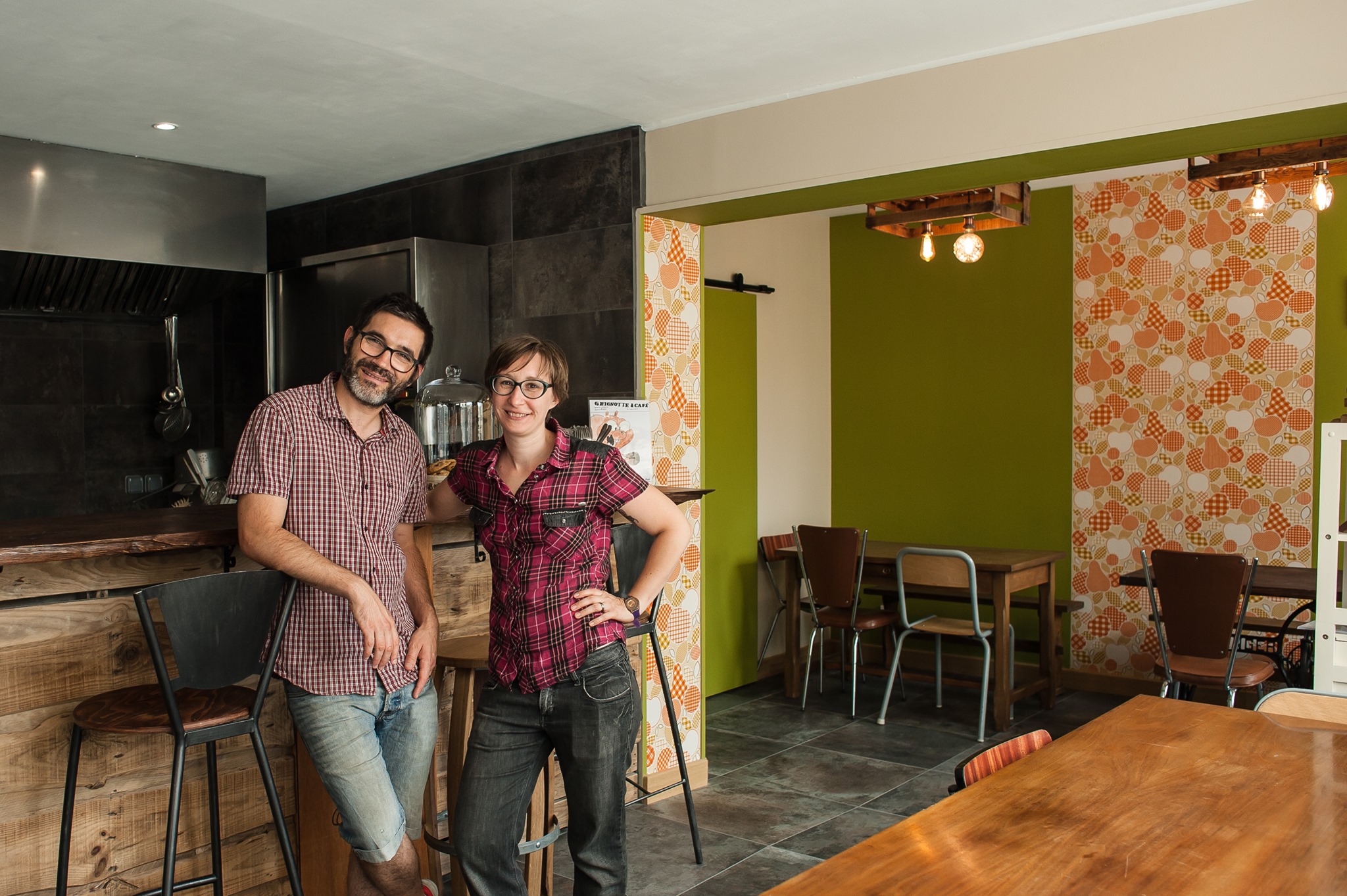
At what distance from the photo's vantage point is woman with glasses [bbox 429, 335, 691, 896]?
215cm

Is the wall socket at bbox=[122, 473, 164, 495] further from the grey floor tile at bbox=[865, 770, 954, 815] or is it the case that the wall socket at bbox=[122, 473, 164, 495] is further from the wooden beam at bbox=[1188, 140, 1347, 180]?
the wooden beam at bbox=[1188, 140, 1347, 180]

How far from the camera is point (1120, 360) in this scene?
5.88 metres

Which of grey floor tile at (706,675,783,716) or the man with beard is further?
grey floor tile at (706,675,783,716)

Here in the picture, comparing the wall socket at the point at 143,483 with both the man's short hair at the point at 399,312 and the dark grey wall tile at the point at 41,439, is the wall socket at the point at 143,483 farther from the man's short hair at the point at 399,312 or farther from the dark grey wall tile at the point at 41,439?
the man's short hair at the point at 399,312

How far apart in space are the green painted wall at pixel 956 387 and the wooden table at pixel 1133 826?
4.11 metres

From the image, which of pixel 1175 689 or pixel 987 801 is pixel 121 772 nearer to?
pixel 987 801

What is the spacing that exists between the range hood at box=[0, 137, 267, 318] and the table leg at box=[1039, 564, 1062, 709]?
13.9ft

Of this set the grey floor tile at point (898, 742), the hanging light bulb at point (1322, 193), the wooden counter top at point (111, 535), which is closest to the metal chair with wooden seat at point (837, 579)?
the grey floor tile at point (898, 742)

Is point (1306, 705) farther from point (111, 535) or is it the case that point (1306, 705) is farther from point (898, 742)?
point (898, 742)

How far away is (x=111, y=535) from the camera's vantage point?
2438mm

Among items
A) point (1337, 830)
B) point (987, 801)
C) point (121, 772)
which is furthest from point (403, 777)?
point (1337, 830)

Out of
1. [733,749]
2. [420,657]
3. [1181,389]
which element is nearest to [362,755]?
[420,657]

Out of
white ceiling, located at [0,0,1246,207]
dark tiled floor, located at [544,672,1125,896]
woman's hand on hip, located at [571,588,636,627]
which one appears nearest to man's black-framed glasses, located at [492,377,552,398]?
woman's hand on hip, located at [571,588,636,627]

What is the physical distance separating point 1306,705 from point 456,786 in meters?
1.99
